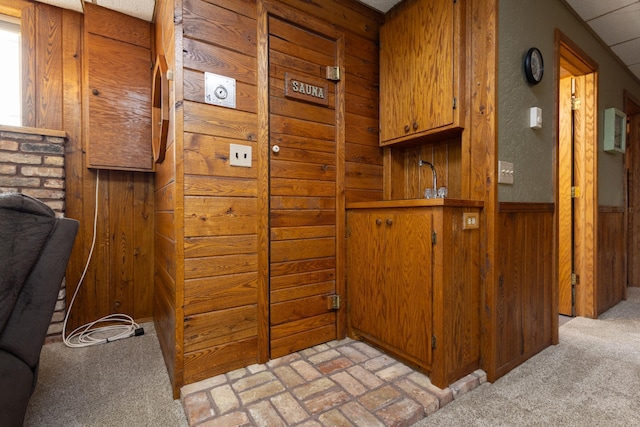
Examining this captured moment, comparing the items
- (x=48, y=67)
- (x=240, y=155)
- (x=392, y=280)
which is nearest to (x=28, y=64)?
(x=48, y=67)

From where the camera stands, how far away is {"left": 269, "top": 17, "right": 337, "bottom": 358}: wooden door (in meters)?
1.82

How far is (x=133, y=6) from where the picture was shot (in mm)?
2205

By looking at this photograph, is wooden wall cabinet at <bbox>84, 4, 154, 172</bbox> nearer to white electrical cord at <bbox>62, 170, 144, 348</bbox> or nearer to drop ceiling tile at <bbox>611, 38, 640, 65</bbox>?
white electrical cord at <bbox>62, 170, 144, 348</bbox>

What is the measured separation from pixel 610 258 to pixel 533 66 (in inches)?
87.2

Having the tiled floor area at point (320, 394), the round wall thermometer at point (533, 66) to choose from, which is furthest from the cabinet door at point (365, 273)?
the round wall thermometer at point (533, 66)

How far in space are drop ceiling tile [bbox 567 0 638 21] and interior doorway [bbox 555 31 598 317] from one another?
1.14ft

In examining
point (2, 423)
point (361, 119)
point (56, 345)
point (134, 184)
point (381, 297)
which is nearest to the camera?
point (2, 423)

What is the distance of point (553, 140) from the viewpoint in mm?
2076

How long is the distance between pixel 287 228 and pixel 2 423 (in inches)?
52.5

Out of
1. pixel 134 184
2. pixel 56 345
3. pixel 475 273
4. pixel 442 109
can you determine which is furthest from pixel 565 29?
pixel 56 345

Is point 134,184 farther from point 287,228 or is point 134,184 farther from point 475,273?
point 475,273

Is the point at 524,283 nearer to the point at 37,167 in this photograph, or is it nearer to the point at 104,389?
the point at 104,389

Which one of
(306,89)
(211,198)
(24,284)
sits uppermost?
(306,89)

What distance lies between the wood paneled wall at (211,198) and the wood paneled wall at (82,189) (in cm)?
77
